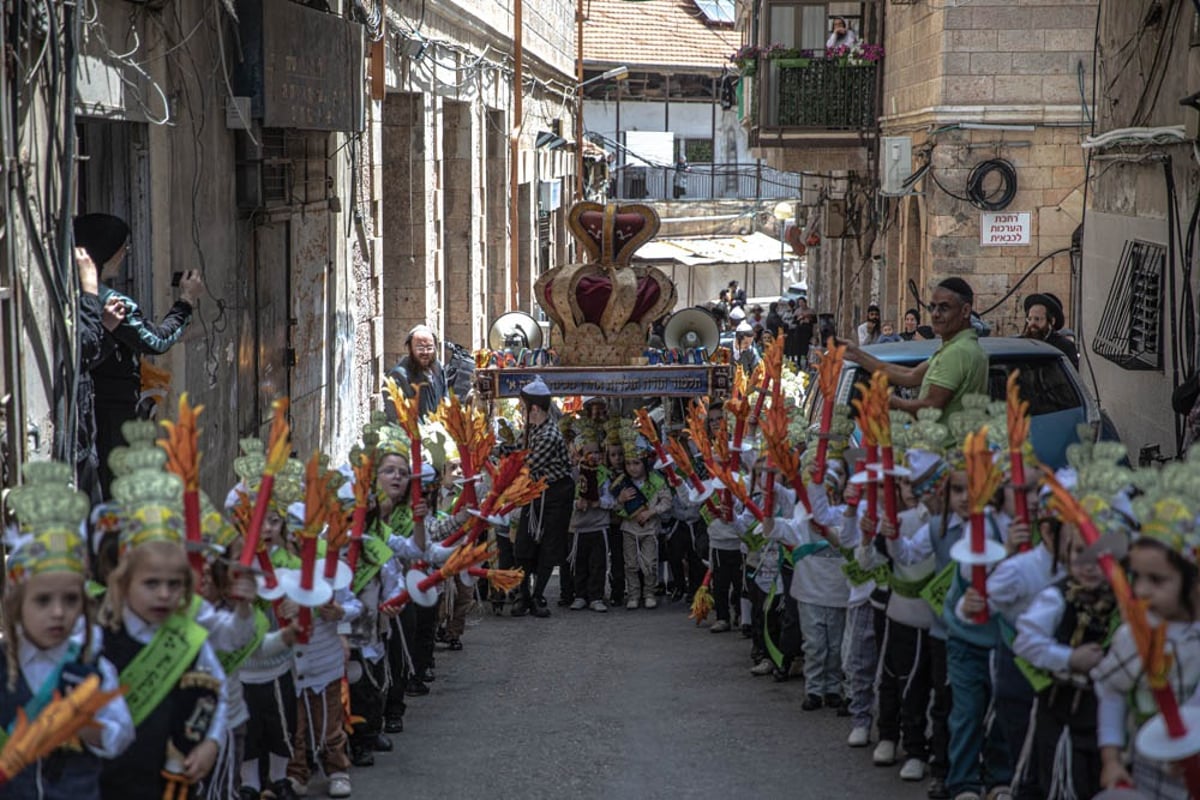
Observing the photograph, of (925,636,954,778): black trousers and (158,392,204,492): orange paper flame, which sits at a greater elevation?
(158,392,204,492): orange paper flame

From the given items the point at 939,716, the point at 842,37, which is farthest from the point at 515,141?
the point at 939,716

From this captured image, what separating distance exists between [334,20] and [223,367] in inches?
122

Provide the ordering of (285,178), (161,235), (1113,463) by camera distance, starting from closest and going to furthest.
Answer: (1113,463), (161,235), (285,178)

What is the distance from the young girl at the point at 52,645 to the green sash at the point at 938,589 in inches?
134

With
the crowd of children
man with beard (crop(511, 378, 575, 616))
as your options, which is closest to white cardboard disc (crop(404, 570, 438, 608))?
the crowd of children

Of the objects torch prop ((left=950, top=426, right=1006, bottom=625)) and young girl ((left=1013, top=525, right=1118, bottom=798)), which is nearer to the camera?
young girl ((left=1013, top=525, right=1118, bottom=798))

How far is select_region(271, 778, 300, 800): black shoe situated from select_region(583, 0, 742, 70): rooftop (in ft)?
134

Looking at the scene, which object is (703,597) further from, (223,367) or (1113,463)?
(1113,463)

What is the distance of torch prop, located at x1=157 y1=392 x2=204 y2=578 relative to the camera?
547 centimetres

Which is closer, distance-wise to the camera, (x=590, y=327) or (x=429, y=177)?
(x=590, y=327)

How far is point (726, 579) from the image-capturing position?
37.4ft

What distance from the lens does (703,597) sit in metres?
11.7

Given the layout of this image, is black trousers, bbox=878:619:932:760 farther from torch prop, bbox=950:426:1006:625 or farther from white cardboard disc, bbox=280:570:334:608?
white cardboard disc, bbox=280:570:334:608

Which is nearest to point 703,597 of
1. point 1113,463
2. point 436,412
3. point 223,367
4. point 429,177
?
point 436,412
